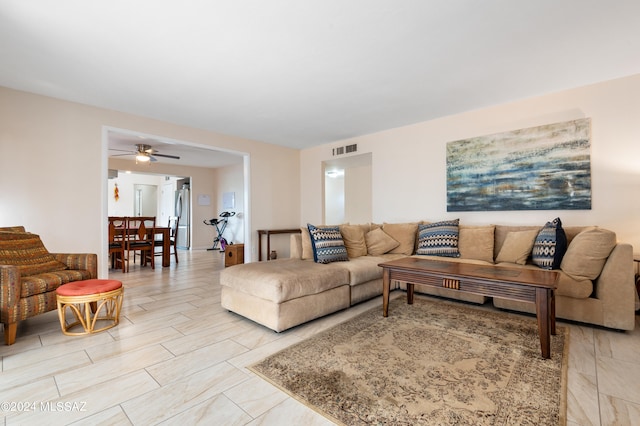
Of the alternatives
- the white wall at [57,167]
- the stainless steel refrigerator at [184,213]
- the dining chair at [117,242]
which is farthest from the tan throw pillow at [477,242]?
the stainless steel refrigerator at [184,213]

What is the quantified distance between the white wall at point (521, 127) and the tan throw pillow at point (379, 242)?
0.74 meters

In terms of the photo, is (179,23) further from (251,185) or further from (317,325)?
(251,185)

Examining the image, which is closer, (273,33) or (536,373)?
(536,373)

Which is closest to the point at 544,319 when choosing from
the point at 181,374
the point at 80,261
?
the point at 181,374

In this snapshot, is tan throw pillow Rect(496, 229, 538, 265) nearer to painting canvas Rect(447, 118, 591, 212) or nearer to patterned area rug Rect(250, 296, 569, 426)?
painting canvas Rect(447, 118, 591, 212)

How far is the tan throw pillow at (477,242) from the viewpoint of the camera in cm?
347

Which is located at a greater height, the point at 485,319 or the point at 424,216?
the point at 424,216

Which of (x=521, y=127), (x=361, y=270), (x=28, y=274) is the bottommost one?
(x=361, y=270)

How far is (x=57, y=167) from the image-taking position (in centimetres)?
350

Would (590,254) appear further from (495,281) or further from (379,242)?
(379,242)

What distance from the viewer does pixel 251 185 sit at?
5.54 meters

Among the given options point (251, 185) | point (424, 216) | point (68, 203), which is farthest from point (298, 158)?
point (68, 203)

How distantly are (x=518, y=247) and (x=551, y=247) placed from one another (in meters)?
0.37

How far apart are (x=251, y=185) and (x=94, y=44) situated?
3.31 metres
